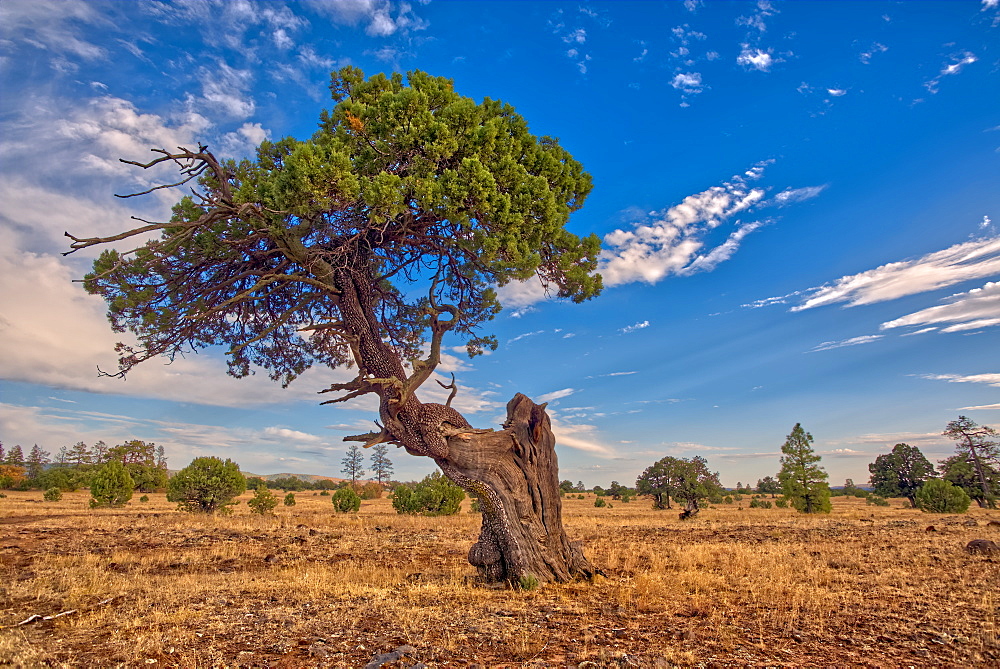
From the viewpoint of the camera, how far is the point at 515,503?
30.9 ft

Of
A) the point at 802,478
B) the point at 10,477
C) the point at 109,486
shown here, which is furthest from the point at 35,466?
the point at 802,478

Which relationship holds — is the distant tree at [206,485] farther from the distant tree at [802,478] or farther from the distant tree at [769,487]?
the distant tree at [769,487]

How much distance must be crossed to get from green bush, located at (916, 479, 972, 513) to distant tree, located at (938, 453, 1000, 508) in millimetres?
11790

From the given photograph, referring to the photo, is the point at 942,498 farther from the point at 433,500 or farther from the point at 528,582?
the point at 528,582

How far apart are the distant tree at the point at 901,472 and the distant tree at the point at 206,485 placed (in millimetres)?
60158

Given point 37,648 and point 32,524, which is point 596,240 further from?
point 32,524

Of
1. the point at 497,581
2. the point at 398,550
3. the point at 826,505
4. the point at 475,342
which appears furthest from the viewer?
the point at 826,505

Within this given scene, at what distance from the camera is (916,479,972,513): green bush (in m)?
31.7

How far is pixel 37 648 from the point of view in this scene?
5305 mm

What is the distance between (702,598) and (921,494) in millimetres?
37715

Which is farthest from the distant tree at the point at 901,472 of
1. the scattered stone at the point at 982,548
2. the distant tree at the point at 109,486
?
the distant tree at the point at 109,486

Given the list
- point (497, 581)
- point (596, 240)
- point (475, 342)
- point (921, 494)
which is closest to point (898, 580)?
point (497, 581)

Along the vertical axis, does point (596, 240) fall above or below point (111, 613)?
above

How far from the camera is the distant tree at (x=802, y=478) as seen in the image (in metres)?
33.6
